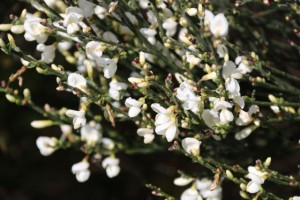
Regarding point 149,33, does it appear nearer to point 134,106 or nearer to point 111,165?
point 134,106

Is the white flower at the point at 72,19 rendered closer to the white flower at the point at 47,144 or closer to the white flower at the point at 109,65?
the white flower at the point at 109,65

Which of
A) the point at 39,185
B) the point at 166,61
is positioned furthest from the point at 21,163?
the point at 166,61

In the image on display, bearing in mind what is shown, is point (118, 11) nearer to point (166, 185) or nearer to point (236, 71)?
point (236, 71)

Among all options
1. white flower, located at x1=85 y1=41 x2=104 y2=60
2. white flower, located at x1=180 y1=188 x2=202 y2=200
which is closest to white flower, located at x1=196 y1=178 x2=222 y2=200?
white flower, located at x1=180 y1=188 x2=202 y2=200

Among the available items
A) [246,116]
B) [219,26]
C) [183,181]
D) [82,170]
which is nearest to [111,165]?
[82,170]

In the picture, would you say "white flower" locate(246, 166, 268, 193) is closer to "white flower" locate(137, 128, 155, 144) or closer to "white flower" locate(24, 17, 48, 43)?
"white flower" locate(137, 128, 155, 144)
